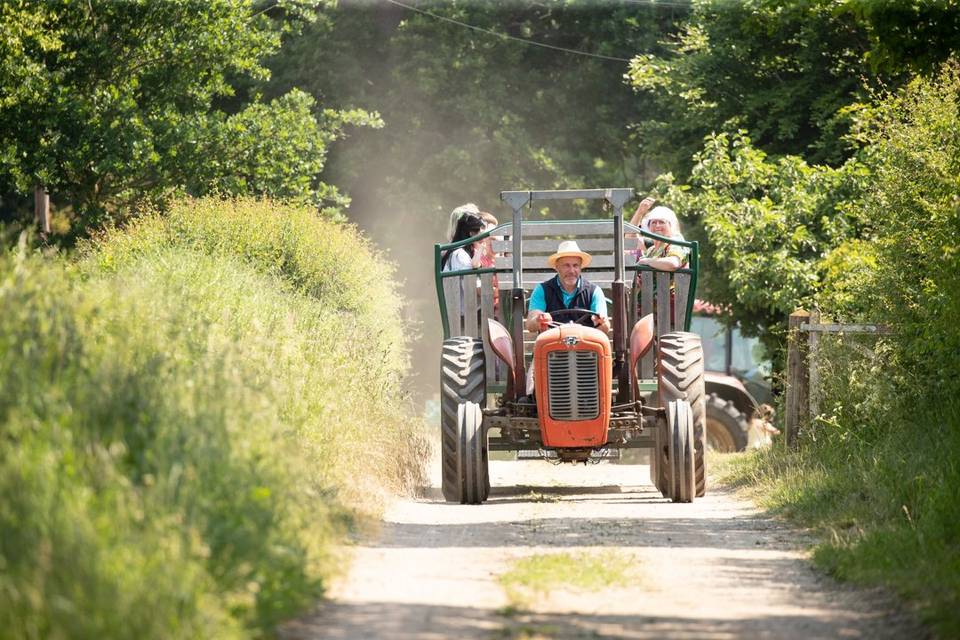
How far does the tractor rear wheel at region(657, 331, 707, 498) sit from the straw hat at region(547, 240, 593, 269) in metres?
0.93

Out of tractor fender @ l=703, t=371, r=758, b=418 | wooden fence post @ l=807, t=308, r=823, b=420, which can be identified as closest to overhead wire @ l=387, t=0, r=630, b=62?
tractor fender @ l=703, t=371, r=758, b=418

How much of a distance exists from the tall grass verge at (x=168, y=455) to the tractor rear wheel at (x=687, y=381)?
2.34 metres

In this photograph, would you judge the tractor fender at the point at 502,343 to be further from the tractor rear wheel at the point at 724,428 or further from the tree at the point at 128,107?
the tree at the point at 128,107

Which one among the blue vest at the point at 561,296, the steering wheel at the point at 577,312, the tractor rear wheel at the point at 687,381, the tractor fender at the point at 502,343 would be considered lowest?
the tractor rear wheel at the point at 687,381

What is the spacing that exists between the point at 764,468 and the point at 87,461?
8980mm

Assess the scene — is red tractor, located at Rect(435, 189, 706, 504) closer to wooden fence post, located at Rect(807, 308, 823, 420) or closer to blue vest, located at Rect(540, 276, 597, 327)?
blue vest, located at Rect(540, 276, 597, 327)

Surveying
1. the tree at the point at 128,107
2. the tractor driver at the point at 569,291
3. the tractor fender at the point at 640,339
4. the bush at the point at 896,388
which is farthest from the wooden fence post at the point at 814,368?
the tree at the point at 128,107

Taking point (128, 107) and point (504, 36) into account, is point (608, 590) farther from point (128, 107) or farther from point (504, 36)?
point (504, 36)

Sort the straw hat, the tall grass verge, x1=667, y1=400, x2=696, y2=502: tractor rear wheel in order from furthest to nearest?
the straw hat, x1=667, y1=400, x2=696, y2=502: tractor rear wheel, the tall grass verge

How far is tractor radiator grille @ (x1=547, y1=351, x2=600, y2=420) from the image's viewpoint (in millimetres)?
12312

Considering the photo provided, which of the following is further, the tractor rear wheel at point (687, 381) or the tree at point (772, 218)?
the tree at point (772, 218)

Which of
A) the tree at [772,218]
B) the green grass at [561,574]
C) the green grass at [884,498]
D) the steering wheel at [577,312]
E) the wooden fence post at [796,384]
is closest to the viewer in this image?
the green grass at [561,574]

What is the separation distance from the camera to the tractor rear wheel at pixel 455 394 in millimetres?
12750

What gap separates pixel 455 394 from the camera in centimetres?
1288
